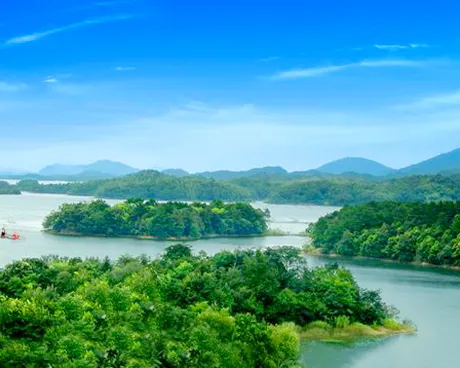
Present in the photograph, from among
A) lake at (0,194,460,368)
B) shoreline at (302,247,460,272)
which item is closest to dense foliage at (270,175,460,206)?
lake at (0,194,460,368)

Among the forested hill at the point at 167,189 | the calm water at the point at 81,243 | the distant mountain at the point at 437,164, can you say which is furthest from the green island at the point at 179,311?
the distant mountain at the point at 437,164

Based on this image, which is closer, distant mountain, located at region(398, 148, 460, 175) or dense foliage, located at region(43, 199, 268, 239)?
dense foliage, located at region(43, 199, 268, 239)

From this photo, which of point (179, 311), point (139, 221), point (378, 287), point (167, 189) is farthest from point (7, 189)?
point (179, 311)

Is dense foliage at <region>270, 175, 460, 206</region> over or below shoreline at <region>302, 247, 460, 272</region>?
over

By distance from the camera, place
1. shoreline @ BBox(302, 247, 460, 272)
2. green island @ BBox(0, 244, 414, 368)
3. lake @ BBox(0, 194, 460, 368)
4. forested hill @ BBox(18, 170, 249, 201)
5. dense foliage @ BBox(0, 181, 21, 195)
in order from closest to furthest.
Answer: green island @ BBox(0, 244, 414, 368) → lake @ BBox(0, 194, 460, 368) → shoreline @ BBox(302, 247, 460, 272) → forested hill @ BBox(18, 170, 249, 201) → dense foliage @ BBox(0, 181, 21, 195)

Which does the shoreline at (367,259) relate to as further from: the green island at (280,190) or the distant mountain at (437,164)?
the distant mountain at (437,164)

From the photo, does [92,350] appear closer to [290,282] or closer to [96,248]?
[290,282]

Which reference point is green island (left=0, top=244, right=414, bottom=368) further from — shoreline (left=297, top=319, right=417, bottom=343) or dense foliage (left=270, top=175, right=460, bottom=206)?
dense foliage (left=270, top=175, right=460, bottom=206)
